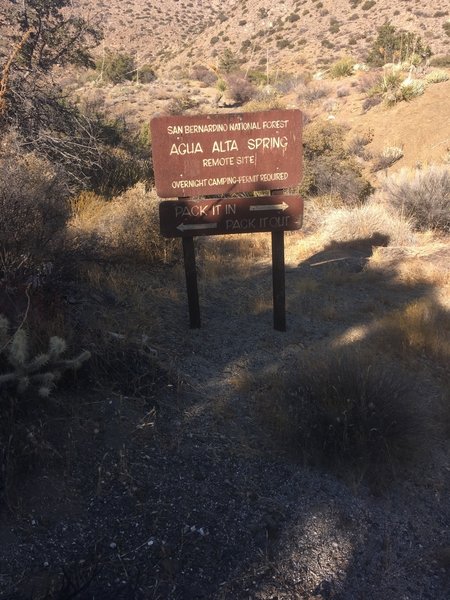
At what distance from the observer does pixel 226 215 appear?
5.75 metres

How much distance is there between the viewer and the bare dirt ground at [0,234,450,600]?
9.46ft

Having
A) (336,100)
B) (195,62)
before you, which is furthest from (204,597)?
(195,62)

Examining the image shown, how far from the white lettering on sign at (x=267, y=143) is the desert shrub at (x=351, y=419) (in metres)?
2.39

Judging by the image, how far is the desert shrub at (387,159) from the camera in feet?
62.2

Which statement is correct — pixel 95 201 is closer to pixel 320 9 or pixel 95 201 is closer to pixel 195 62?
pixel 195 62

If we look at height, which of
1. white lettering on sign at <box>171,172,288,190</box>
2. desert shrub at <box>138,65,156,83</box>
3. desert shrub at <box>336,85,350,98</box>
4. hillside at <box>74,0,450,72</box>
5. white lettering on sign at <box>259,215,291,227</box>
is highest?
hillside at <box>74,0,450,72</box>

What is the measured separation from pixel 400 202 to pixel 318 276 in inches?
180

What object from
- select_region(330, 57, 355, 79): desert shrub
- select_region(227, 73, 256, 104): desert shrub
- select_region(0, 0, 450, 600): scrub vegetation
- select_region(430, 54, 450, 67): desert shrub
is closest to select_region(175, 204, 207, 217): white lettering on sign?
select_region(0, 0, 450, 600): scrub vegetation

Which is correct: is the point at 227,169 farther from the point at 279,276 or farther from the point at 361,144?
the point at 361,144

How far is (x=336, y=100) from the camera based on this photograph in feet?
89.2

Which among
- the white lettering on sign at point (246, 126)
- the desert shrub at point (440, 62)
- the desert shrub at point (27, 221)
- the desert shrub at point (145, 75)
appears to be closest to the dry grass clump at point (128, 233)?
the desert shrub at point (27, 221)

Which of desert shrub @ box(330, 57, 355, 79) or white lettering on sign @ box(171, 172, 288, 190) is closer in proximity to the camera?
white lettering on sign @ box(171, 172, 288, 190)

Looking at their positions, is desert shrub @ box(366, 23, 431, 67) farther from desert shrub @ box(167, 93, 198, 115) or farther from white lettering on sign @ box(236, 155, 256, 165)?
white lettering on sign @ box(236, 155, 256, 165)

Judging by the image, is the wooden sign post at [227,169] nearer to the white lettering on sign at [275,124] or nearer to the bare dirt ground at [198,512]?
the white lettering on sign at [275,124]
